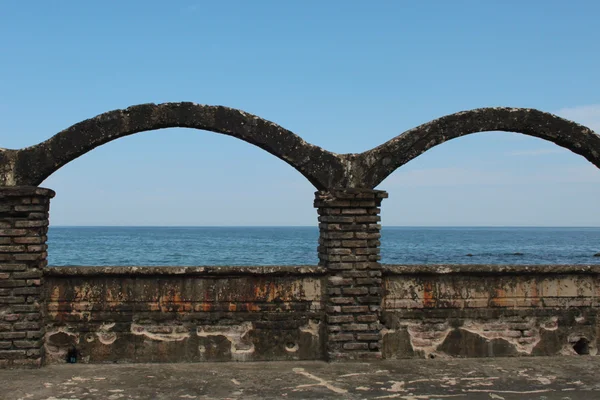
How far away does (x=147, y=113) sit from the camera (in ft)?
22.4

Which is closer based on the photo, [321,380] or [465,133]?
[321,380]

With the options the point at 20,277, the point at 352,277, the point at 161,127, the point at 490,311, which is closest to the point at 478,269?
the point at 490,311

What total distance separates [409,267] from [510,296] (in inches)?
55.4

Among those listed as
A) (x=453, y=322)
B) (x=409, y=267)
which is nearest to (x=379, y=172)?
(x=409, y=267)

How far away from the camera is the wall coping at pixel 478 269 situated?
7.20 m

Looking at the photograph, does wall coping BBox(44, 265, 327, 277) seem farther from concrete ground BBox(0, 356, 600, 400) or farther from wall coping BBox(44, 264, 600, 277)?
concrete ground BBox(0, 356, 600, 400)

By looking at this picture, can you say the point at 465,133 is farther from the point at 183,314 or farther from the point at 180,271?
the point at 183,314

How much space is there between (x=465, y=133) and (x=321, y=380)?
3.54 meters

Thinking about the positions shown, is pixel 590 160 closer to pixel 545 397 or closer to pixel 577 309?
pixel 577 309

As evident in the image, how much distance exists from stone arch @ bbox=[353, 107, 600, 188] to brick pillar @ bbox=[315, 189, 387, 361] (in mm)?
358

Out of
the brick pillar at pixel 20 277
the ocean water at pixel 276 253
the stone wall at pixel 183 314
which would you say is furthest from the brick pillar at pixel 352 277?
the ocean water at pixel 276 253

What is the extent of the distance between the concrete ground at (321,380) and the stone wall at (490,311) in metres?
0.23

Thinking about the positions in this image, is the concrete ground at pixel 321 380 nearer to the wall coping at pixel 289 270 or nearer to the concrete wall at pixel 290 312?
the concrete wall at pixel 290 312

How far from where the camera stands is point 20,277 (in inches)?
262
